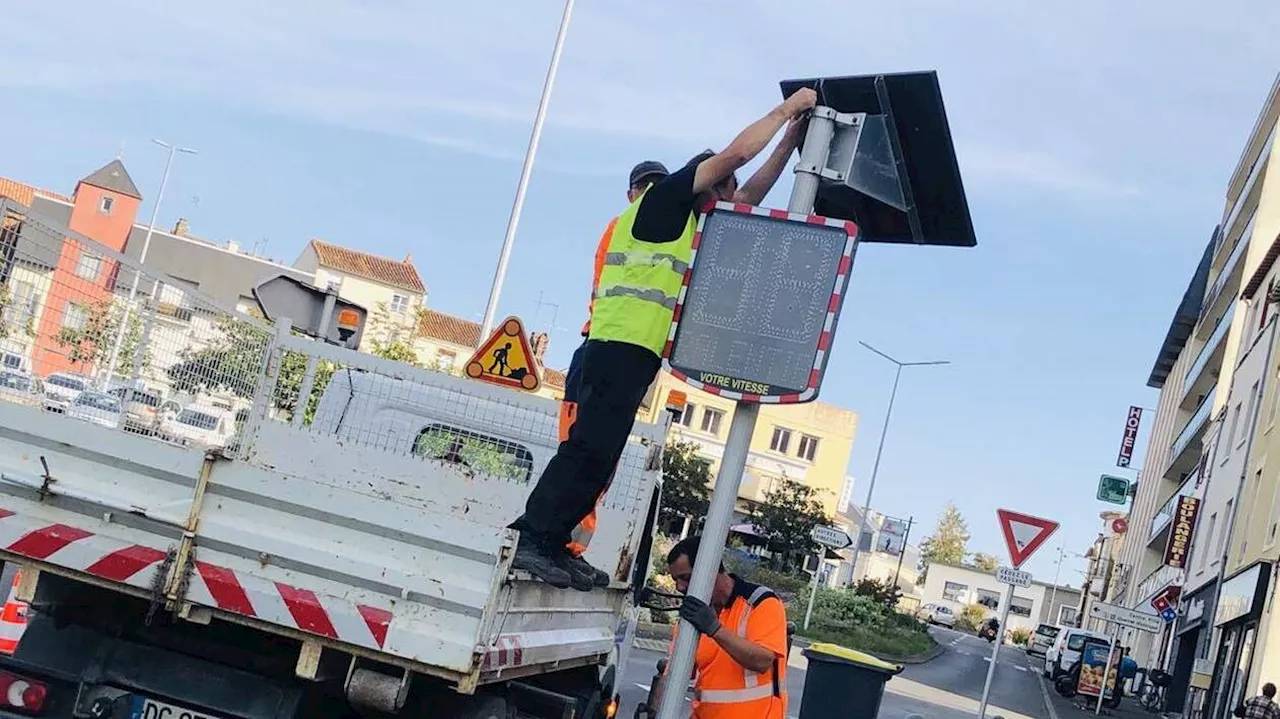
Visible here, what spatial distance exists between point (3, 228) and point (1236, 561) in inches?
1230

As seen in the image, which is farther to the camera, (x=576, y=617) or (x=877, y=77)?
(x=576, y=617)

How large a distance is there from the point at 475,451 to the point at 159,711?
3491 mm

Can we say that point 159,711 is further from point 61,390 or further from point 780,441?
point 780,441

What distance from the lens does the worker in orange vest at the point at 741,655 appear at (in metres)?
6.09

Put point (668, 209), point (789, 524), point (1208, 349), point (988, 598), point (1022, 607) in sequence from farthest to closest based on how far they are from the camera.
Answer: point (1022, 607), point (988, 598), point (789, 524), point (1208, 349), point (668, 209)

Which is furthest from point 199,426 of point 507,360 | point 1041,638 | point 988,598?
point 988,598

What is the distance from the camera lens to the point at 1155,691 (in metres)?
44.4

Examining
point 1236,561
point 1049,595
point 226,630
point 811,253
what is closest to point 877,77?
point 811,253

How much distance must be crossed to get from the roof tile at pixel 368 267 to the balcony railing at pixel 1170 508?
48892 millimetres

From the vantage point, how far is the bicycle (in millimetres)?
40469

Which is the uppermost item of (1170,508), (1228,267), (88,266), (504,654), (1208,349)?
(1228,267)

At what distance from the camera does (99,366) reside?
20.2 feet

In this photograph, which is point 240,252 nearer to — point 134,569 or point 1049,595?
point 1049,595

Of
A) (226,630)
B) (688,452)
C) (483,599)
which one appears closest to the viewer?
(483,599)
